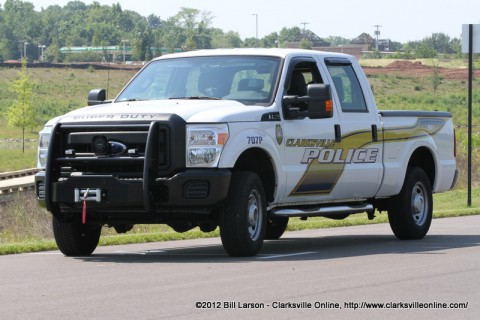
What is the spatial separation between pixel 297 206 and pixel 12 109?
7071 cm

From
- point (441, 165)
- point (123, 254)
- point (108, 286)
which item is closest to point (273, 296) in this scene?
point (108, 286)

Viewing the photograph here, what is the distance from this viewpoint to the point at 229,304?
966 cm

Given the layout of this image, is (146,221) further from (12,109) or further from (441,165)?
(12,109)

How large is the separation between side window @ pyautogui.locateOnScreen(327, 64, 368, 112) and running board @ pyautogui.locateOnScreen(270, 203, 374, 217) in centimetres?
116

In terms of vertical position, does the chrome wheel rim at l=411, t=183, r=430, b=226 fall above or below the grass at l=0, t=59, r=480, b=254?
above

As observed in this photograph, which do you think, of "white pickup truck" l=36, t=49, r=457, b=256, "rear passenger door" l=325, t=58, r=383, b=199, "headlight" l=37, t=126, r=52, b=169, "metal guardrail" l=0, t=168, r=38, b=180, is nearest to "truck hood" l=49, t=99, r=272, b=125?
"white pickup truck" l=36, t=49, r=457, b=256

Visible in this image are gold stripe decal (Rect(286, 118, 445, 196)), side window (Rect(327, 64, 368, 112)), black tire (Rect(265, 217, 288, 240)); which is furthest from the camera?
black tire (Rect(265, 217, 288, 240))

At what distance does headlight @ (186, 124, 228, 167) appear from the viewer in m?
12.9

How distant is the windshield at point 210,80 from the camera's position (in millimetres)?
14125

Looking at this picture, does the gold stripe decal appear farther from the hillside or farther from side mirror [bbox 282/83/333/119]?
the hillside

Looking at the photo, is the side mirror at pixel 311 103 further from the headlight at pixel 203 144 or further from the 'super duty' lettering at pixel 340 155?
the headlight at pixel 203 144

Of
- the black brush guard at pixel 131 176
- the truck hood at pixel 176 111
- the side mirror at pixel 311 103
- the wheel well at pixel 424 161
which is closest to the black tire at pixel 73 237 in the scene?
the black brush guard at pixel 131 176

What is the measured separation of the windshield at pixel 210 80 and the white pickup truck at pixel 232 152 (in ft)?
0.05

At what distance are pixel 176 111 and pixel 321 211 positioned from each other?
8.39 ft
